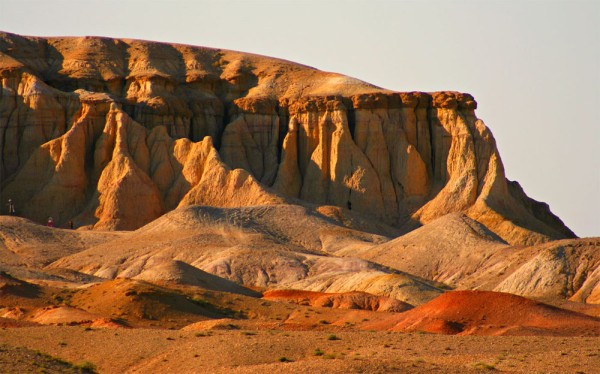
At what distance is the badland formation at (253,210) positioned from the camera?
66.1 meters

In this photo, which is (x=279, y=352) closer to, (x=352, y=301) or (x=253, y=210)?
(x=352, y=301)

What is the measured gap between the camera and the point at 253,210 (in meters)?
108

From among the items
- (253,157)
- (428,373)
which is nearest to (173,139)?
(253,157)

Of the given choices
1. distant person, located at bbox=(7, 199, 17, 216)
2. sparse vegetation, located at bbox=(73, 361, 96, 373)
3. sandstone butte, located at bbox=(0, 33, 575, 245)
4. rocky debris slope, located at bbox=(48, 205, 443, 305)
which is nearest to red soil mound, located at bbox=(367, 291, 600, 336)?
sparse vegetation, located at bbox=(73, 361, 96, 373)

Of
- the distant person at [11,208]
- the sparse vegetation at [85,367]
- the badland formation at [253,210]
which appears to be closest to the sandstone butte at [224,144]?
the badland formation at [253,210]

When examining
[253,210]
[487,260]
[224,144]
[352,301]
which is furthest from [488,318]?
[224,144]

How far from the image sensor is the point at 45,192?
12131 centimetres

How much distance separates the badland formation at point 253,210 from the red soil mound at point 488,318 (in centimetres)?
12

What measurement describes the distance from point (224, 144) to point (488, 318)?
73687 mm

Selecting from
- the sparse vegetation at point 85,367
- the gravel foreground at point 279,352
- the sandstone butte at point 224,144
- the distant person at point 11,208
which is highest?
the sandstone butte at point 224,144

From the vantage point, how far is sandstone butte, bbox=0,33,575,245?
120 m

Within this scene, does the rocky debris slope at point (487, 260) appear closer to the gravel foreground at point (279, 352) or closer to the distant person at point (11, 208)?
the gravel foreground at point (279, 352)

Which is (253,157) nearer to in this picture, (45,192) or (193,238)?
(45,192)

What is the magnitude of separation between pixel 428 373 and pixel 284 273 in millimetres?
50677
